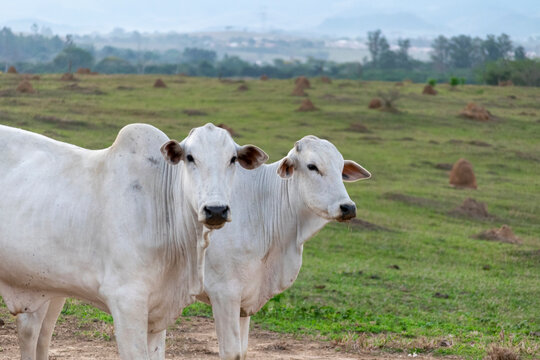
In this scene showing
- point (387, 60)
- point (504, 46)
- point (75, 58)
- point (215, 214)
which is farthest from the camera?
point (504, 46)

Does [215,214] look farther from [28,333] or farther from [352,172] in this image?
[352,172]

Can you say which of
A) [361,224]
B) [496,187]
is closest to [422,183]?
[496,187]

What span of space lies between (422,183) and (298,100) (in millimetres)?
12130

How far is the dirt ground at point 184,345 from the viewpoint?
22.1 ft

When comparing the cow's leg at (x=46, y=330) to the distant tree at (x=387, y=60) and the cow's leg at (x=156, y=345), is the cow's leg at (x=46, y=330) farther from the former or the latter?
the distant tree at (x=387, y=60)

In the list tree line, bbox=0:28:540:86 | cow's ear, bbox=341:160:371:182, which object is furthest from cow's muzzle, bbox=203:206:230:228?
tree line, bbox=0:28:540:86

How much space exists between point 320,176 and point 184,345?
210 centimetres

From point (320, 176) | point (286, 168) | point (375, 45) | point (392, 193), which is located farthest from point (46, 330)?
point (375, 45)

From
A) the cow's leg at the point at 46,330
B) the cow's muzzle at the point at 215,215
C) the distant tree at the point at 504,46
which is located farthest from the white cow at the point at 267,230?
the distant tree at the point at 504,46

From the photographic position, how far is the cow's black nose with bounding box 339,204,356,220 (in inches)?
229

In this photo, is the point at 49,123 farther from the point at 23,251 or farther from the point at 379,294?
the point at 23,251

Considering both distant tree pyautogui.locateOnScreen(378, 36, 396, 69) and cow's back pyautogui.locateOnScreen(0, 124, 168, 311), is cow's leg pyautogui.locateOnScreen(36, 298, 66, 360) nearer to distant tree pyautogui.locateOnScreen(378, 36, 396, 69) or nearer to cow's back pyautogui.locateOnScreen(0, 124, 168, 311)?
cow's back pyautogui.locateOnScreen(0, 124, 168, 311)

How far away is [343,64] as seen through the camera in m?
88.6

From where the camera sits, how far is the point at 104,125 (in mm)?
22734
